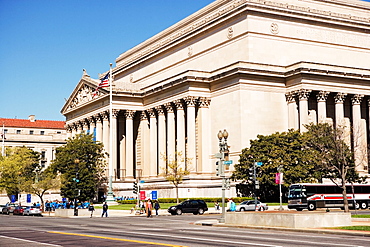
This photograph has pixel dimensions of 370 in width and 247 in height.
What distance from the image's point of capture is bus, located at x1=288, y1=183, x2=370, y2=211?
6078cm

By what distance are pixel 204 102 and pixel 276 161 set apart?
66.3 ft

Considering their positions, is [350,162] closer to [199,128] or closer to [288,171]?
[288,171]

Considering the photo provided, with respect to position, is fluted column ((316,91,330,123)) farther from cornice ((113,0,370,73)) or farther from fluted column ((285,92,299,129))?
cornice ((113,0,370,73))

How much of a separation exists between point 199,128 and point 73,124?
121ft

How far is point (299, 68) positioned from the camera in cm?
7419

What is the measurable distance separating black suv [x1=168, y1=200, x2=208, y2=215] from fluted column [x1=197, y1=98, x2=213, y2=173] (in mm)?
20414

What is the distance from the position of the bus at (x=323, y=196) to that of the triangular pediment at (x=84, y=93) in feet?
139

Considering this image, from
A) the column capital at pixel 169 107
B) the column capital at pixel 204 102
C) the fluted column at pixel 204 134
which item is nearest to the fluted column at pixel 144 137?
the column capital at pixel 169 107

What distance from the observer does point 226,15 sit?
85.9 meters

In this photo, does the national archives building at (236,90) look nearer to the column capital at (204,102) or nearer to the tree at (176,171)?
the column capital at (204,102)

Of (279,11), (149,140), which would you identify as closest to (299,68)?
(279,11)

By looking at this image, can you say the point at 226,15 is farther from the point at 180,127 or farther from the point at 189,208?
the point at 189,208

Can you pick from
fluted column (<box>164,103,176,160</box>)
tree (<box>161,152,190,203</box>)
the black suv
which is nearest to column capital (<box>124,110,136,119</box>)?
fluted column (<box>164,103,176,160</box>)

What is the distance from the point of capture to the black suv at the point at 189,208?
198 feet
